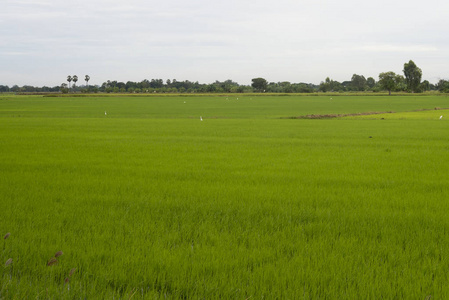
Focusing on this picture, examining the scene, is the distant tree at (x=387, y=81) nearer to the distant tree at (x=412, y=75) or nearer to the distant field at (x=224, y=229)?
the distant tree at (x=412, y=75)

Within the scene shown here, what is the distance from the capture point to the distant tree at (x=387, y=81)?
170 meters

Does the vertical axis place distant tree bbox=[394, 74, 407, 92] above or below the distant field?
above

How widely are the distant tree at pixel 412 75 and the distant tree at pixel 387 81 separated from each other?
6271 millimetres

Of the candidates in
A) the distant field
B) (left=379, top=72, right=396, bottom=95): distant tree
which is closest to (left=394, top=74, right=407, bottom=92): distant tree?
(left=379, top=72, right=396, bottom=95): distant tree

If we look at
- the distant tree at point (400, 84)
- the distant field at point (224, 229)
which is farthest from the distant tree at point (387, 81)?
the distant field at point (224, 229)

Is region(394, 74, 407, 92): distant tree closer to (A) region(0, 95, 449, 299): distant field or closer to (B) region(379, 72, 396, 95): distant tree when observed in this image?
(B) region(379, 72, 396, 95): distant tree

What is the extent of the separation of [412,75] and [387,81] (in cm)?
990

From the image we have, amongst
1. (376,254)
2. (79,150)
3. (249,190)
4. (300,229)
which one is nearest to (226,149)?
(79,150)

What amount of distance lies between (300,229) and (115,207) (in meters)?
3.17

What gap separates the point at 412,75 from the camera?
572 ft

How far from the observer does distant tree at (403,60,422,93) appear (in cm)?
17300

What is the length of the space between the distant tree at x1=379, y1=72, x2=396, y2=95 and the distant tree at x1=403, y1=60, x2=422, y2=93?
6.27 meters

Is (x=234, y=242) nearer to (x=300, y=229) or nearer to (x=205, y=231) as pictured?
(x=205, y=231)

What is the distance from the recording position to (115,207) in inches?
283
